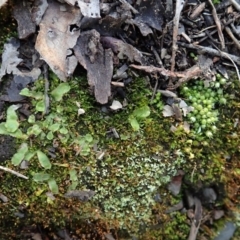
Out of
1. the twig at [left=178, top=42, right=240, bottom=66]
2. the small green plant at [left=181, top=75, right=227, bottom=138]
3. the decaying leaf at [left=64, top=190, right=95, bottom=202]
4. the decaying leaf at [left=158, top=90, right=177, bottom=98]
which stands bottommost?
the decaying leaf at [left=64, top=190, right=95, bottom=202]

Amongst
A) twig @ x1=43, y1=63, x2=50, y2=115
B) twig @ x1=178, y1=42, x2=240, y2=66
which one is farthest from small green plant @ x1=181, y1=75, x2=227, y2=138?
twig @ x1=43, y1=63, x2=50, y2=115

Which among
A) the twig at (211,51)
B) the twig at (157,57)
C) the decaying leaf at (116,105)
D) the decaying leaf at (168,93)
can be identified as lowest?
the decaying leaf at (168,93)

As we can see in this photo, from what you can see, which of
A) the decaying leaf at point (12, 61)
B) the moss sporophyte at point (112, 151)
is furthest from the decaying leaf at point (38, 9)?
the moss sporophyte at point (112, 151)

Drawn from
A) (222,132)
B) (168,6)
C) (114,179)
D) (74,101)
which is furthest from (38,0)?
(222,132)

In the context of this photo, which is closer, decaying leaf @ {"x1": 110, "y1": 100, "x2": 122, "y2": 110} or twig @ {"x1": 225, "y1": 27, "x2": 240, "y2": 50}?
decaying leaf @ {"x1": 110, "y1": 100, "x2": 122, "y2": 110}

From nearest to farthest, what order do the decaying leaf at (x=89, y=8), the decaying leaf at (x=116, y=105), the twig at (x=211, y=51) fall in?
the decaying leaf at (x=89, y=8), the decaying leaf at (x=116, y=105), the twig at (x=211, y=51)

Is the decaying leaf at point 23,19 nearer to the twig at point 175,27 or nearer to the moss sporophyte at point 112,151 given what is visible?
the moss sporophyte at point 112,151

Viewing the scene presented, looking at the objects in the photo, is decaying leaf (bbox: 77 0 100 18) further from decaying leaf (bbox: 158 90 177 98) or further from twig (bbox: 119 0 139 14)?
decaying leaf (bbox: 158 90 177 98)
